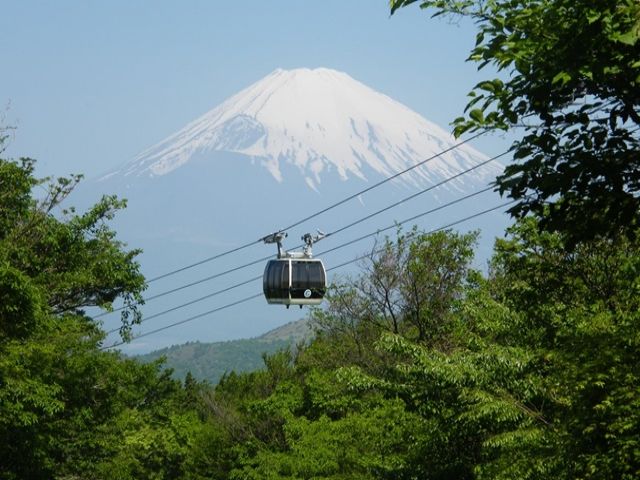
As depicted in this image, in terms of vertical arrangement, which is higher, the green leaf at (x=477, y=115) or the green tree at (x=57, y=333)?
the green tree at (x=57, y=333)

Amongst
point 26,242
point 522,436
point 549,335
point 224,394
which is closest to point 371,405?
point 26,242

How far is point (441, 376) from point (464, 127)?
12.9m

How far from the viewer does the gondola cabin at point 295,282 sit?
171ft

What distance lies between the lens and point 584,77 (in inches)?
505

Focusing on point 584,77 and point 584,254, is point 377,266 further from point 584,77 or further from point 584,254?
point 584,77

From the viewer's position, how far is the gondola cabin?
52.0 metres

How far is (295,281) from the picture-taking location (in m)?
52.2

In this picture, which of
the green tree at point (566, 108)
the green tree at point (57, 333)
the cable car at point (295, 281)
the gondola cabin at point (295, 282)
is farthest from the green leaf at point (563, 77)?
the gondola cabin at point (295, 282)

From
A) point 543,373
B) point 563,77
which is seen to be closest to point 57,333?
point 543,373

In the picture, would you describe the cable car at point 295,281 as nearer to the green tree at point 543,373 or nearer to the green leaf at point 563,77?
the green tree at point 543,373

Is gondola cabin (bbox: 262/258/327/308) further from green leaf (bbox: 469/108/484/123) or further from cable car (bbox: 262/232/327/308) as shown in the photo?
green leaf (bbox: 469/108/484/123)

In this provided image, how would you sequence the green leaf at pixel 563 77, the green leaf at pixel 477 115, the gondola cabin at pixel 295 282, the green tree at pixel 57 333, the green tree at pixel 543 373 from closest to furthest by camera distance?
the green leaf at pixel 563 77
the green leaf at pixel 477 115
the green tree at pixel 543 373
the green tree at pixel 57 333
the gondola cabin at pixel 295 282

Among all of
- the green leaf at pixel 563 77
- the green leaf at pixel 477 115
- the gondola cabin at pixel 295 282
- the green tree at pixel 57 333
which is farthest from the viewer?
the gondola cabin at pixel 295 282

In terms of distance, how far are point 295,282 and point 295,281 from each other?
2.0 inches
